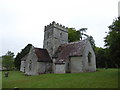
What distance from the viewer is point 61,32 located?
3416 centimetres

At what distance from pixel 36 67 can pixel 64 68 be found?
6772mm

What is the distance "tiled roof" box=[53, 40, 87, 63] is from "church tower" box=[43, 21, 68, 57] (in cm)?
198

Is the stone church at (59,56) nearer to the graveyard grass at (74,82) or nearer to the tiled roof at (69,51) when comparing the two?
the tiled roof at (69,51)

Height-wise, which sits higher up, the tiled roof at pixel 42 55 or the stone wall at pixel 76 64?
the tiled roof at pixel 42 55

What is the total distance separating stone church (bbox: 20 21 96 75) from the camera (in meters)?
25.7

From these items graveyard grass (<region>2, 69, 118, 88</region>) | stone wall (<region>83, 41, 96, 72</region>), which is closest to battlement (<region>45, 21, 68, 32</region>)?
stone wall (<region>83, 41, 96, 72</region>)

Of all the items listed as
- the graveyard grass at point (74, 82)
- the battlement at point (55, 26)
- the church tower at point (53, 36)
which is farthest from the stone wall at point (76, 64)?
the battlement at point (55, 26)

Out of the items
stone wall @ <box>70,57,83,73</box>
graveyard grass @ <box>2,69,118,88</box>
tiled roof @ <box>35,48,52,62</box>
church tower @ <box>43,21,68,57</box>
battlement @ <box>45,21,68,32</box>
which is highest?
battlement @ <box>45,21,68,32</box>

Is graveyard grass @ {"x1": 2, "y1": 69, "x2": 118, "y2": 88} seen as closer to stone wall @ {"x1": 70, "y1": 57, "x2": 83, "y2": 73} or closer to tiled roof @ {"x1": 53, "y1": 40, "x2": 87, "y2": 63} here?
stone wall @ {"x1": 70, "y1": 57, "x2": 83, "y2": 73}

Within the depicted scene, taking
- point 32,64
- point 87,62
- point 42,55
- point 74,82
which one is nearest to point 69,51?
point 87,62

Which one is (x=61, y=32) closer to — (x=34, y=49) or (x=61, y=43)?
(x=61, y=43)

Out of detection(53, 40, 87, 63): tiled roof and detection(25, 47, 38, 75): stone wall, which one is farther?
detection(25, 47, 38, 75): stone wall

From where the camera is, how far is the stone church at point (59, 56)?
25691 mm


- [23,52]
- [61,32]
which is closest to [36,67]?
[61,32]
